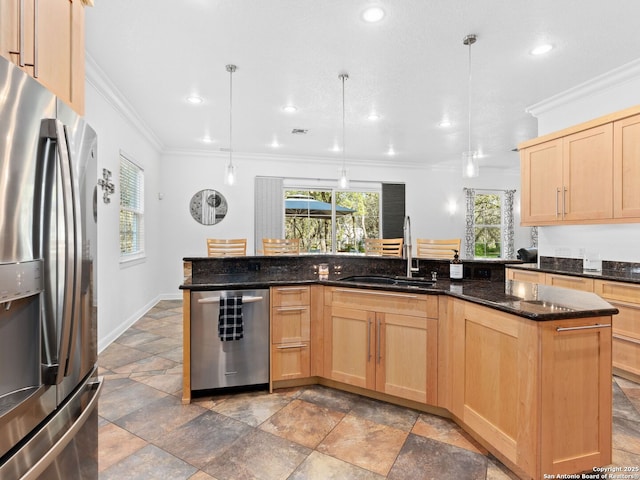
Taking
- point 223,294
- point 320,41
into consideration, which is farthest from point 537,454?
point 320,41

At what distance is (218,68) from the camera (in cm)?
308

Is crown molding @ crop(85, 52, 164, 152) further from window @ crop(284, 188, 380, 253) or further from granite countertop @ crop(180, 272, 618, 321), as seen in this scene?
window @ crop(284, 188, 380, 253)

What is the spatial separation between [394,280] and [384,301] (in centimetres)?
43

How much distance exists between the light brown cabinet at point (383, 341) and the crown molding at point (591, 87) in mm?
2940

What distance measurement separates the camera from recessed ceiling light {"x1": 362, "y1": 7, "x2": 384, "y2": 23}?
87.8 inches

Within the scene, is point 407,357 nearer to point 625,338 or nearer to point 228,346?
point 228,346

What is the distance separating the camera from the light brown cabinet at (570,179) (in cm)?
307

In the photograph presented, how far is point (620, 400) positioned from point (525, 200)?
2.14 metres

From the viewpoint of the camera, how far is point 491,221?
7.70 m

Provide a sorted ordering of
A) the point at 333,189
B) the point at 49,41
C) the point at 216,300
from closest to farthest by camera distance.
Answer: the point at 49,41, the point at 216,300, the point at 333,189

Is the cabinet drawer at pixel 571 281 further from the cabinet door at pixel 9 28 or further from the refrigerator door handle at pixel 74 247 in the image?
the cabinet door at pixel 9 28

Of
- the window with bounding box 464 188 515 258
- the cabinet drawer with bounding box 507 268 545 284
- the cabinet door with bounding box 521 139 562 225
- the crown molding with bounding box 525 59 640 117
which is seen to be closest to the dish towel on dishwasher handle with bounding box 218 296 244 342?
the cabinet drawer with bounding box 507 268 545 284

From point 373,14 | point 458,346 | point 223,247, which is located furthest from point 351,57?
point 223,247

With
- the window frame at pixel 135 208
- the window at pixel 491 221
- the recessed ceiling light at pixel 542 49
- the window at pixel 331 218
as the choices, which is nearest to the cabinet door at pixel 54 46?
the recessed ceiling light at pixel 542 49
